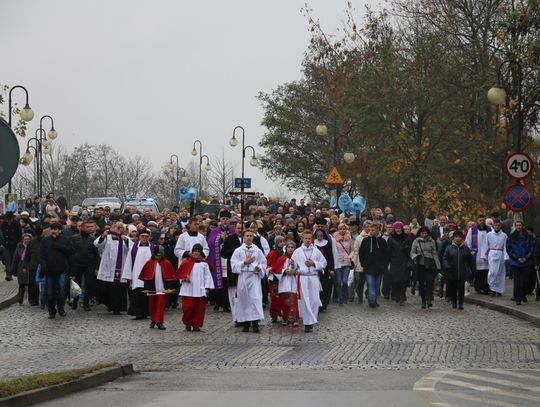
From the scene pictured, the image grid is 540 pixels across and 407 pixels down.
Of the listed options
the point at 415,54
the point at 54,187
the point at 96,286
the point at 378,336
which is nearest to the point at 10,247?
the point at 96,286

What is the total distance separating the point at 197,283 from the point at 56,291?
12.9ft

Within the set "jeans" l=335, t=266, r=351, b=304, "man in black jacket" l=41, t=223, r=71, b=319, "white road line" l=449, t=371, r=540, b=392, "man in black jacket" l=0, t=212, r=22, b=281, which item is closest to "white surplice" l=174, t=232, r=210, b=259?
"man in black jacket" l=41, t=223, r=71, b=319

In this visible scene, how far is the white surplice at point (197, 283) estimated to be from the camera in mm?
21703

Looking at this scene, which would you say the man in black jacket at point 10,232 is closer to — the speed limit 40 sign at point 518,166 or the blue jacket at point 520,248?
the blue jacket at point 520,248

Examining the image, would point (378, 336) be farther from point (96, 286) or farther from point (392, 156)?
point (392, 156)

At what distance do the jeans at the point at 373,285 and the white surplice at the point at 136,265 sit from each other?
213 inches

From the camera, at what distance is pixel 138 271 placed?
23891 mm

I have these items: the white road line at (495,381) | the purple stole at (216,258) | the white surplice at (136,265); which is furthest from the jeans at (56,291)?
the white road line at (495,381)

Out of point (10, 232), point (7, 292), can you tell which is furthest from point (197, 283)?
point (10, 232)

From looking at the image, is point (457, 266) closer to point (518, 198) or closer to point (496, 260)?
point (518, 198)

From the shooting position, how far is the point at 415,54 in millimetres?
44688

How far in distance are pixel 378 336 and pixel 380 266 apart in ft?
22.9

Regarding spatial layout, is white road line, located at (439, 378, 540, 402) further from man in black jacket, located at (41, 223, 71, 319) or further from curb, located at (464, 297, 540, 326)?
man in black jacket, located at (41, 223, 71, 319)

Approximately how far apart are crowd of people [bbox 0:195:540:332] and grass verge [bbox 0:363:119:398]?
7.32m
